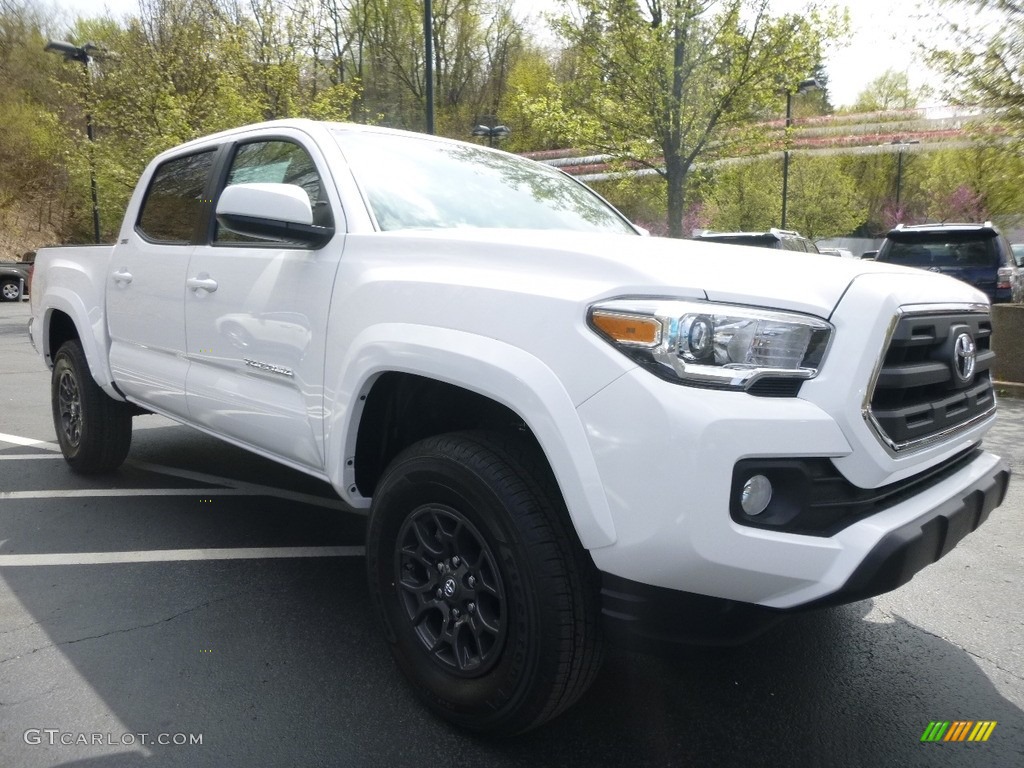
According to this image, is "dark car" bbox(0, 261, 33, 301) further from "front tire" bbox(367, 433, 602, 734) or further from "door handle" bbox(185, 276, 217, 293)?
"front tire" bbox(367, 433, 602, 734)

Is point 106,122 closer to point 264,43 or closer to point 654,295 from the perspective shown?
point 264,43

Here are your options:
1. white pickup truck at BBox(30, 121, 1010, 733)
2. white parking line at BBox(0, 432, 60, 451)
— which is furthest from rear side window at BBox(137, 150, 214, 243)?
white parking line at BBox(0, 432, 60, 451)

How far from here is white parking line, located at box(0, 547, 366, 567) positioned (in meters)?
3.90

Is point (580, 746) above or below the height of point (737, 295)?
below

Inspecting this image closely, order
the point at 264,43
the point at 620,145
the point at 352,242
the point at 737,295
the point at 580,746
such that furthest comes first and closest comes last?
the point at 264,43, the point at 620,145, the point at 352,242, the point at 580,746, the point at 737,295

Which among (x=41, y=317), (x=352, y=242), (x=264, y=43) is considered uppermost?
(x=264, y=43)

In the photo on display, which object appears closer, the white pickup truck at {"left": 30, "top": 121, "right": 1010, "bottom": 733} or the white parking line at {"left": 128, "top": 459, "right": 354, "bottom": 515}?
the white pickup truck at {"left": 30, "top": 121, "right": 1010, "bottom": 733}

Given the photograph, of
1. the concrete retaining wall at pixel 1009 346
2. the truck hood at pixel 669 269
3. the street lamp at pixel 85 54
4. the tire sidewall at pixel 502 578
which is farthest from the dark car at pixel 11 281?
the truck hood at pixel 669 269

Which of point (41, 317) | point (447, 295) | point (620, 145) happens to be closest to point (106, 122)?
point (620, 145)

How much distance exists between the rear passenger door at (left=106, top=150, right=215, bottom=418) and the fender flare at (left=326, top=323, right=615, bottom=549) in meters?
1.45

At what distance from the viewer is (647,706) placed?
2.69 m

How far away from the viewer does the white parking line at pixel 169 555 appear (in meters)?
3.90

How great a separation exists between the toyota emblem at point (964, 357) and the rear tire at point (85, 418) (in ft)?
14.3

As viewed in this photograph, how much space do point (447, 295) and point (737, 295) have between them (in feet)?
2.78
